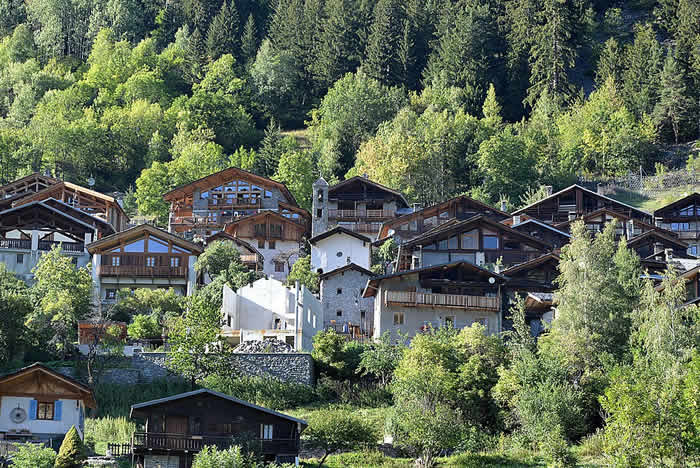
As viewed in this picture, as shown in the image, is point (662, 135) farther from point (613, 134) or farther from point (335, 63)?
point (335, 63)

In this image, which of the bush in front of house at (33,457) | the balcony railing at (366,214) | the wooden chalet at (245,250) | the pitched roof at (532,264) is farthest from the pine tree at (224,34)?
the bush in front of house at (33,457)

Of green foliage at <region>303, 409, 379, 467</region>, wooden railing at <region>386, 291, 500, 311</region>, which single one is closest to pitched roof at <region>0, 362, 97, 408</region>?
green foliage at <region>303, 409, 379, 467</region>

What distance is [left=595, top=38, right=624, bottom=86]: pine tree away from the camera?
347 feet

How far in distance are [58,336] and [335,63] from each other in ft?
230

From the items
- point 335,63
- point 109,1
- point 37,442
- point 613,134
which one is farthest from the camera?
point 109,1

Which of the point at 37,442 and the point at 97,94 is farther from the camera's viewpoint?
the point at 97,94

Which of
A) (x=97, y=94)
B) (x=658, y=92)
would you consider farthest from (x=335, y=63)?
(x=658, y=92)

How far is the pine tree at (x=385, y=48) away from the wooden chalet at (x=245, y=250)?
44.5 m

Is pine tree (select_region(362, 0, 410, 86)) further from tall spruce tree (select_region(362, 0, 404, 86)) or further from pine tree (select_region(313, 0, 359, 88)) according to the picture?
pine tree (select_region(313, 0, 359, 88))

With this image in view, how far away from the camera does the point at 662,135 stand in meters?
97.8

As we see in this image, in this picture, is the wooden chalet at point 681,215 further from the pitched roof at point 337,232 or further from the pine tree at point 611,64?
the pine tree at point 611,64

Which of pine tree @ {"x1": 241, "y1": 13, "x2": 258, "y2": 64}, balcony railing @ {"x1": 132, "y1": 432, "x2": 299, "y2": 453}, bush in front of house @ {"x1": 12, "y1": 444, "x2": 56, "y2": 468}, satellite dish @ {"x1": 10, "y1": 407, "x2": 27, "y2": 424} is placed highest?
pine tree @ {"x1": 241, "y1": 13, "x2": 258, "y2": 64}

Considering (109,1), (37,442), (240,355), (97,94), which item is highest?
(109,1)

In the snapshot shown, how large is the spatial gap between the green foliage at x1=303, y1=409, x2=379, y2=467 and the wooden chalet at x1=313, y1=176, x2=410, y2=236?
33347mm
